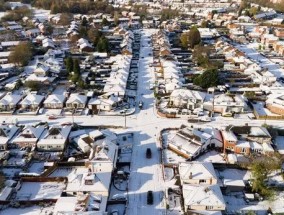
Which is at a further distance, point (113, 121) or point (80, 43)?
point (80, 43)

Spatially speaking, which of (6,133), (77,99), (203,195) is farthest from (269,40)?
(6,133)

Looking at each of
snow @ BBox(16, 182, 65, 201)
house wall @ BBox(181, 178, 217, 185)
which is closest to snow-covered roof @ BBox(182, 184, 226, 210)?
house wall @ BBox(181, 178, 217, 185)

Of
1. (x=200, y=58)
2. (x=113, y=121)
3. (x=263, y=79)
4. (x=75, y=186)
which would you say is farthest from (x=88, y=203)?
(x=200, y=58)

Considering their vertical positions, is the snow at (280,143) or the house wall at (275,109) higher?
the house wall at (275,109)

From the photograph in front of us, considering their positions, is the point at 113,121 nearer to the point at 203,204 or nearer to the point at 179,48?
the point at 203,204

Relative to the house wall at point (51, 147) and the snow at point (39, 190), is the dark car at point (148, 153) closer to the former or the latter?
the house wall at point (51, 147)

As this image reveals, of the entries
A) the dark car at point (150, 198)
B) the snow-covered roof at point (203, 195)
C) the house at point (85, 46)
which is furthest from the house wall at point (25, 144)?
the house at point (85, 46)

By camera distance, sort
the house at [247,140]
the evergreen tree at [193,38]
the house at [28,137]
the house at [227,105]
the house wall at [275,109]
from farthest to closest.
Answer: the evergreen tree at [193,38] < the house at [227,105] < the house wall at [275,109] < the house at [28,137] < the house at [247,140]
